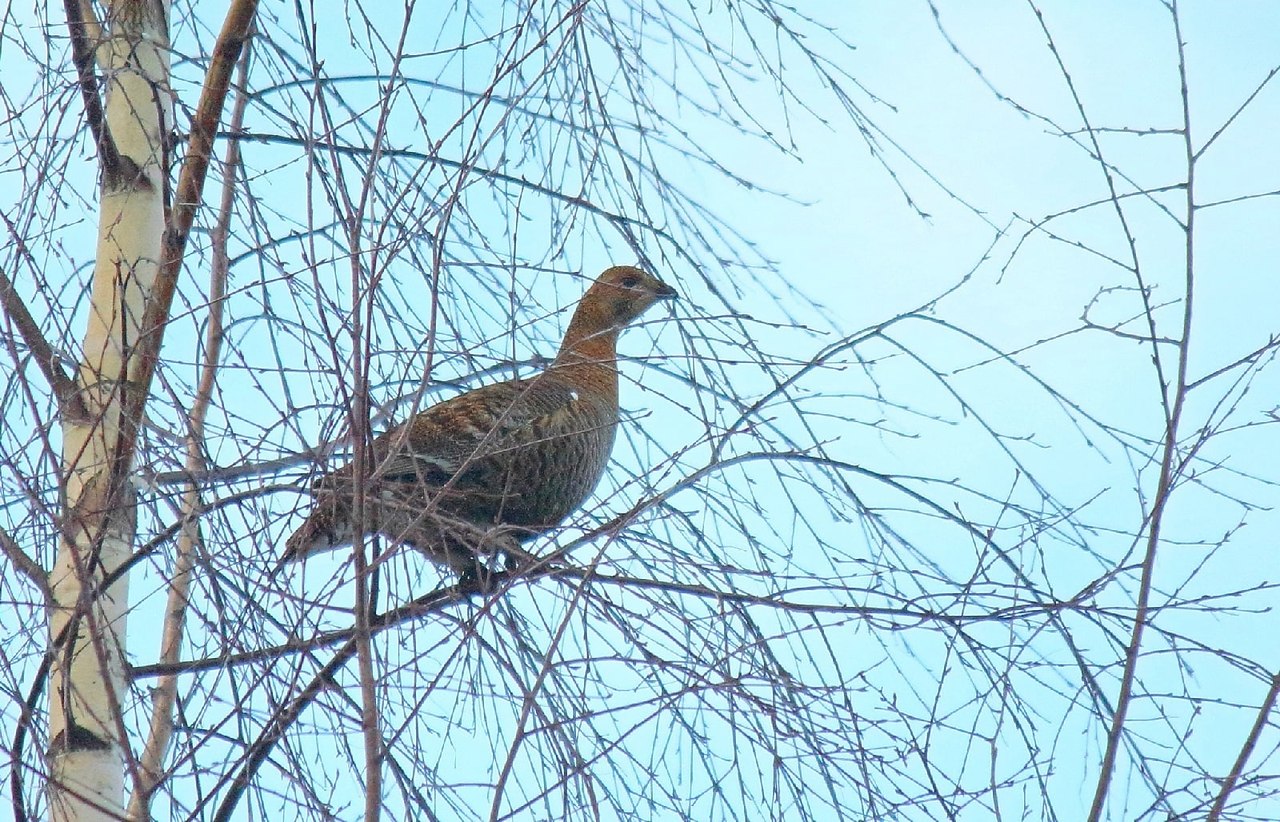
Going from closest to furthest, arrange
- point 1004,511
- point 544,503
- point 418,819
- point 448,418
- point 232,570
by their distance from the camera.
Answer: point 232,570 → point 418,819 → point 1004,511 → point 448,418 → point 544,503

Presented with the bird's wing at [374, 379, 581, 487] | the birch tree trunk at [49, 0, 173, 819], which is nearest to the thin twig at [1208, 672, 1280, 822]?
the birch tree trunk at [49, 0, 173, 819]

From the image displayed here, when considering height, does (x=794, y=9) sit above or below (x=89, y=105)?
above

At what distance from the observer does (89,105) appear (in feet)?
10.7

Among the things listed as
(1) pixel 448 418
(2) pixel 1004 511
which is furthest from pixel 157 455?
(2) pixel 1004 511

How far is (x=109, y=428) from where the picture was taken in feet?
10.7

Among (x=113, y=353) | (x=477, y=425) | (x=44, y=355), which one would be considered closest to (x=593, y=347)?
(x=477, y=425)

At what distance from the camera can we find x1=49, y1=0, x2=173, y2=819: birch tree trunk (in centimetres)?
276

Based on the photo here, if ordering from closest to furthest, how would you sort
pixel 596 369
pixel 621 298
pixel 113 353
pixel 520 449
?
pixel 113 353
pixel 520 449
pixel 596 369
pixel 621 298

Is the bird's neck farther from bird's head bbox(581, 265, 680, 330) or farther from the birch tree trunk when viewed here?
the birch tree trunk

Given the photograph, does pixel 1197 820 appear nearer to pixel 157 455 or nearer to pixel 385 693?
pixel 385 693

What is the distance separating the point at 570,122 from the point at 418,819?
1.60 m

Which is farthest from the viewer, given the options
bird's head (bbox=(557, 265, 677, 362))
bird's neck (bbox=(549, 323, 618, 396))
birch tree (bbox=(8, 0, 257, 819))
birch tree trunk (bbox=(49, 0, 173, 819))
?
bird's head (bbox=(557, 265, 677, 362))

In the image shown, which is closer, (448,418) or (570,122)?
(570,122)

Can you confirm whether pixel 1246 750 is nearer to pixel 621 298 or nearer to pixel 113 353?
pixel 113 353
